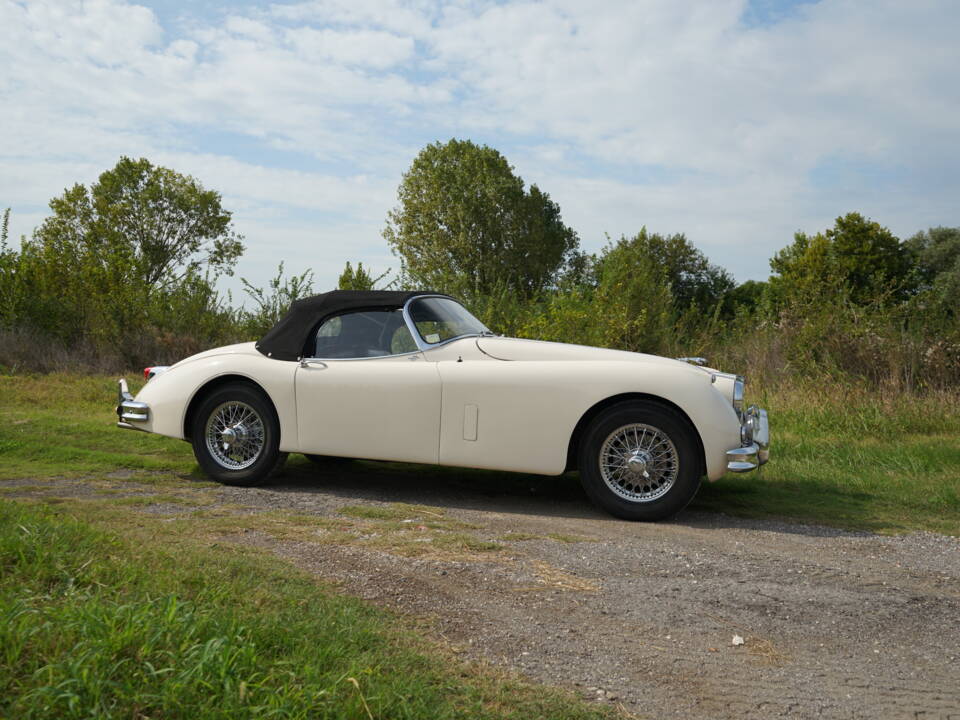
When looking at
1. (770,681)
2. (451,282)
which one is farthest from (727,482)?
(451,282)

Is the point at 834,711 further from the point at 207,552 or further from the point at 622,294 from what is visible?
the point at 622,294

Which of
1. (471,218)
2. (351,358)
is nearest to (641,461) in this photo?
(351,358)

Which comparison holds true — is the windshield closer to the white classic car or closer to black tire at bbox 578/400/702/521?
the white classic car

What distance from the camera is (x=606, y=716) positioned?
288 cm

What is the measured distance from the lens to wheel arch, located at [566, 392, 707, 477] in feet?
19.1

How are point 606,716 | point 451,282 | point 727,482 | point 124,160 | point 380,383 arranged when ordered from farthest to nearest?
1. point 124,160
2. point 451,282
3. point 727,482
4. point 380,383
5. point 606,716

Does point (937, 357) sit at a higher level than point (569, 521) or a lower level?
higher

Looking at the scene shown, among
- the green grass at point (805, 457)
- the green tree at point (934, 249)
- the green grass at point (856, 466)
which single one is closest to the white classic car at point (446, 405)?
the green grass at point (805, 457)

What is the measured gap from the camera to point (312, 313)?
7.04 m

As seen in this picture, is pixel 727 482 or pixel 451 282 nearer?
pixel 727 482

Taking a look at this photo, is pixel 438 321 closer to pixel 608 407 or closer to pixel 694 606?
pixel 608 407

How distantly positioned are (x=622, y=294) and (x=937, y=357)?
4545 millimetres

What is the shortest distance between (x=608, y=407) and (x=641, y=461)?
0.45m

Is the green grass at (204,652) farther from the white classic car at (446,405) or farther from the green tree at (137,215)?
the green tree at (137,215)
